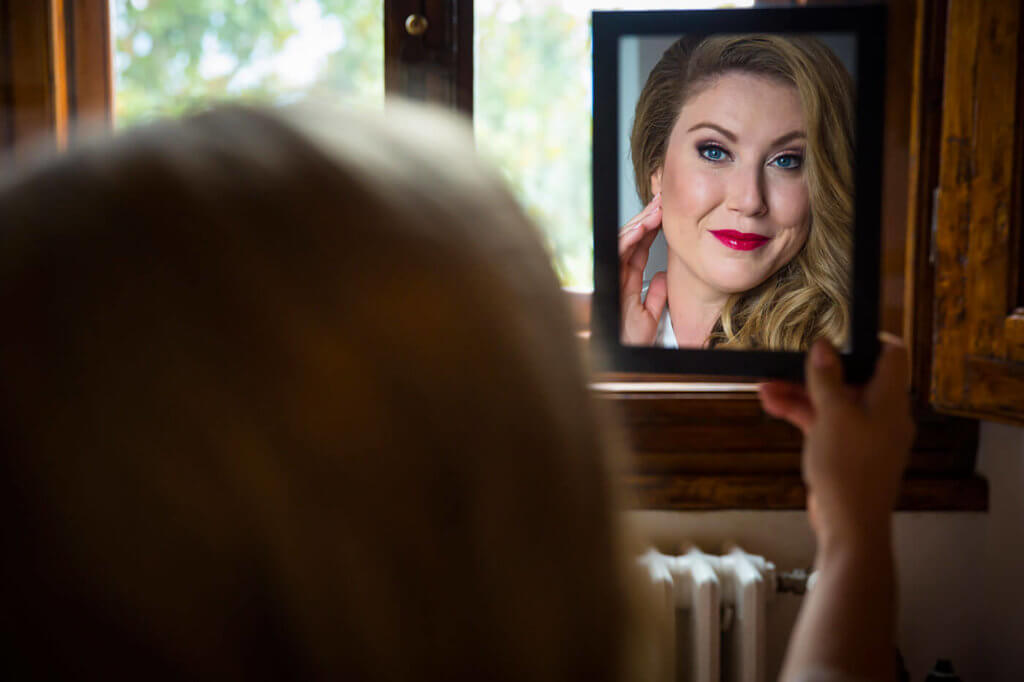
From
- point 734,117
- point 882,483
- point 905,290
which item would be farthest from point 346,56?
point 882,483

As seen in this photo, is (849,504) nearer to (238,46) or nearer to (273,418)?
(273,418)

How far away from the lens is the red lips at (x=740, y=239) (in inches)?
41.4

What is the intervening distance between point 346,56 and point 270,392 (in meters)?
1.32

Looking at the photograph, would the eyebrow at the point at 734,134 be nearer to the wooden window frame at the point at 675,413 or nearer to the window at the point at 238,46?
the wooden window frame at the point at 675,413

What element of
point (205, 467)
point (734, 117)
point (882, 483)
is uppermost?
point (734, 117)

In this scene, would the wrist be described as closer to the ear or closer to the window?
the ear

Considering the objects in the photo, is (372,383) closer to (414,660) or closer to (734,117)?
(414,660)

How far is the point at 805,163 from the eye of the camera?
1.02 m

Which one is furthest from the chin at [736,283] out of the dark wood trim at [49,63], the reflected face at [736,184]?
the dark wood trim at [49,63]

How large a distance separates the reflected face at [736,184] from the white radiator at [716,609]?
44 cm

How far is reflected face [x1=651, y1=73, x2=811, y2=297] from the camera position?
1.03m

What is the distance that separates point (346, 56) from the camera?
1438mm

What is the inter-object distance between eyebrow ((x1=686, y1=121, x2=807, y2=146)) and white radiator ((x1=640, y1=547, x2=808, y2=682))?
0.61 m

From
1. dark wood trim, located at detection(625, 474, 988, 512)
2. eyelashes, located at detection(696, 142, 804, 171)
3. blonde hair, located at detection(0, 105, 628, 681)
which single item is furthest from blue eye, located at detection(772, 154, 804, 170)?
blonde hair, located at detection(0, 105, 628, 681)
